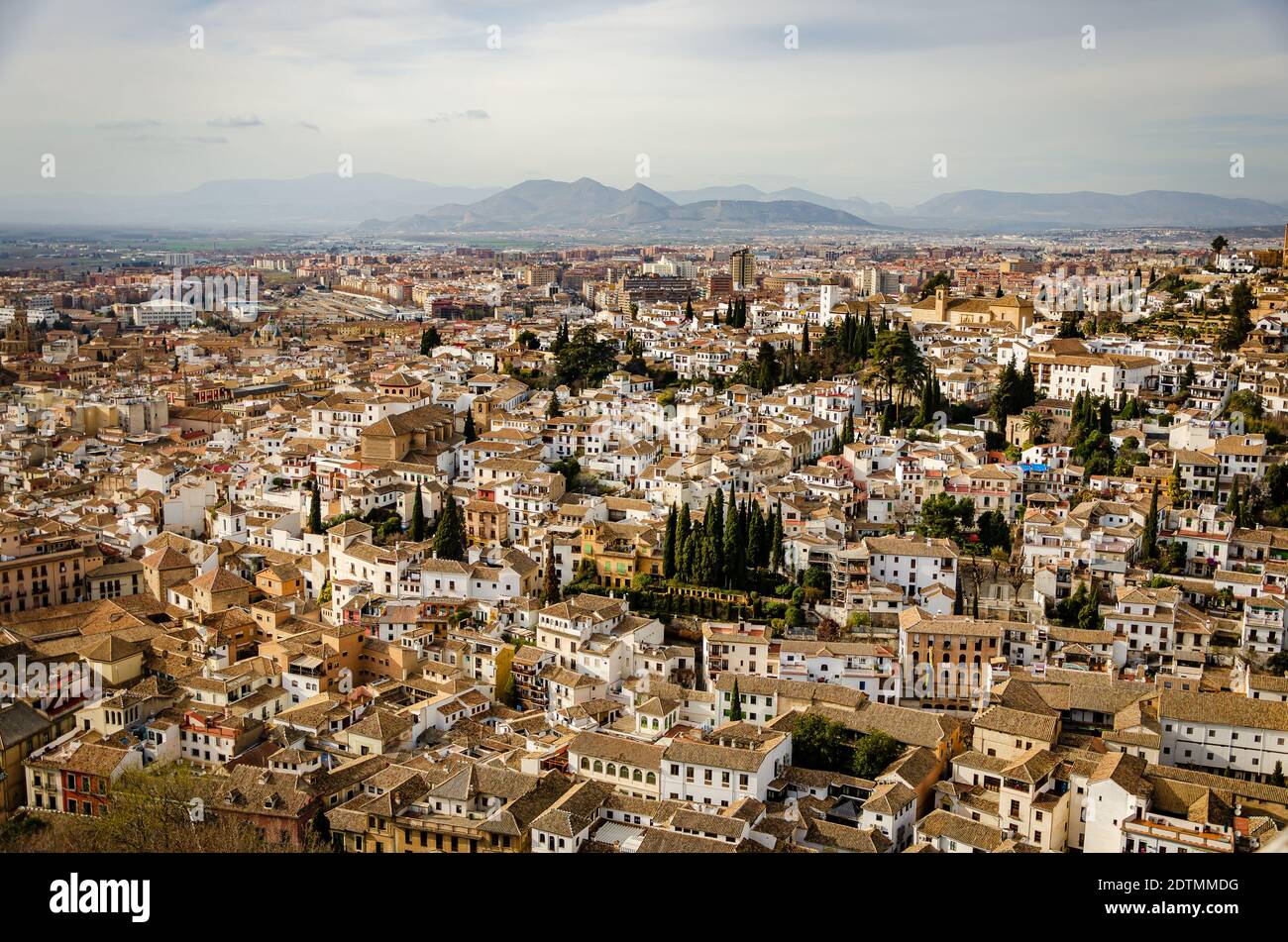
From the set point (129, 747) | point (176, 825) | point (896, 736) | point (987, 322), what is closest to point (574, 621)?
point (896, 736)

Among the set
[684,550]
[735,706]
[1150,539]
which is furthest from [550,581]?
[1150,539]

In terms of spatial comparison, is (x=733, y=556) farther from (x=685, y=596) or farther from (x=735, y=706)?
(x=735, y=706)

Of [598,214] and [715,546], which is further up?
[598,214]

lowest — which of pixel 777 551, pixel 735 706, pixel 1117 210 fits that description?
pixel 735 706

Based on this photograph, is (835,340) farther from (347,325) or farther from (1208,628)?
(347,325)

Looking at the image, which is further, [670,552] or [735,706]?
[670,552]

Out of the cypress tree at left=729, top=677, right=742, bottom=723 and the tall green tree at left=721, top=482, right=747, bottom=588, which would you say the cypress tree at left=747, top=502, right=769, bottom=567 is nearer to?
the tall green tree at left=721, top=482, right=747, bottom=588

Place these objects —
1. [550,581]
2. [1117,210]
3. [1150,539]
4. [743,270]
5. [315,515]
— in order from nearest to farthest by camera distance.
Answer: [1150,539]
[550,581]
[315,515]
[1117,210]
[743,270]
